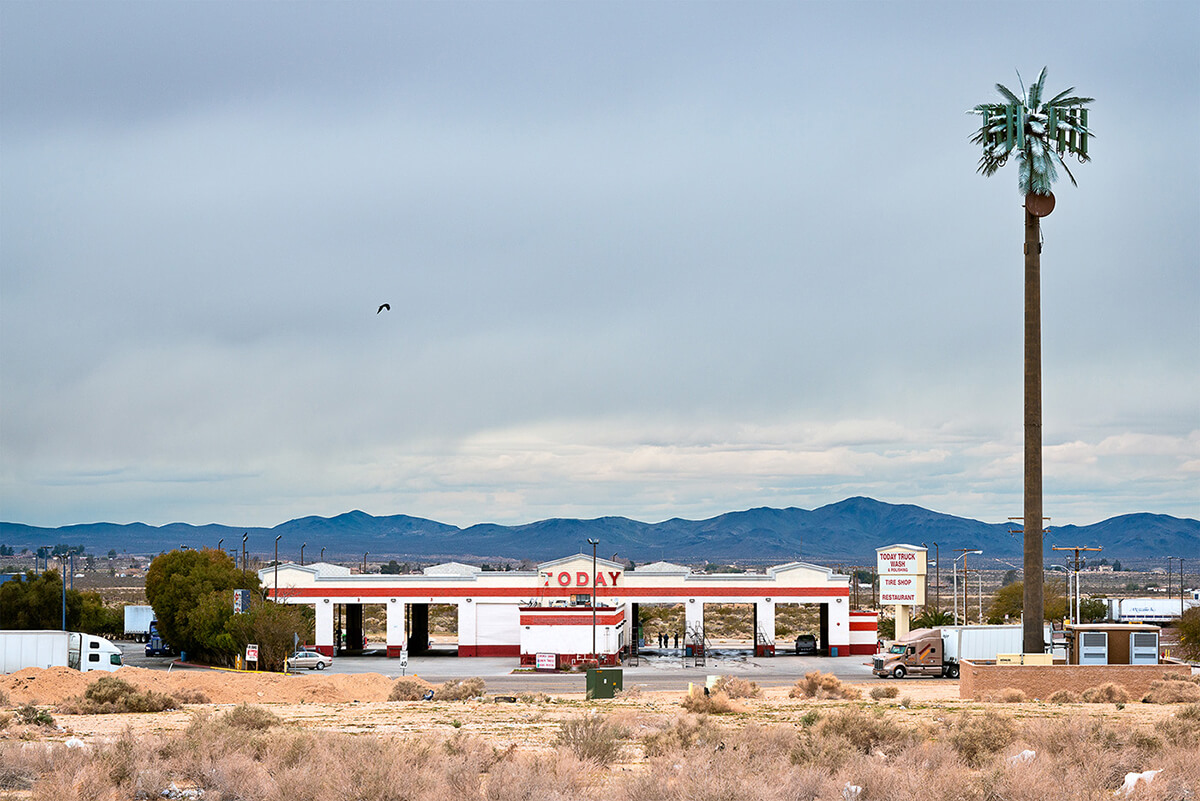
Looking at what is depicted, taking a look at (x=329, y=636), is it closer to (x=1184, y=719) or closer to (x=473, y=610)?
(x=473, y=610)

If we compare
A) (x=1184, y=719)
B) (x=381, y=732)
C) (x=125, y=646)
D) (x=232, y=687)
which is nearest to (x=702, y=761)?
(x=381, y=732)

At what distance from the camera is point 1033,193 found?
147 ft

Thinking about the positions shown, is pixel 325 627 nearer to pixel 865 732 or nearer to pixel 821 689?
pixel 821 689

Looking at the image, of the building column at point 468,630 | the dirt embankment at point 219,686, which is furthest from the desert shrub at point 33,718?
the building column at point 468,630

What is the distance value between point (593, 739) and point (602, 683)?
20081 millimetres

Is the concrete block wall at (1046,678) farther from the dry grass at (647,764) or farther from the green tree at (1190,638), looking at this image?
the green tree at (1190,638)

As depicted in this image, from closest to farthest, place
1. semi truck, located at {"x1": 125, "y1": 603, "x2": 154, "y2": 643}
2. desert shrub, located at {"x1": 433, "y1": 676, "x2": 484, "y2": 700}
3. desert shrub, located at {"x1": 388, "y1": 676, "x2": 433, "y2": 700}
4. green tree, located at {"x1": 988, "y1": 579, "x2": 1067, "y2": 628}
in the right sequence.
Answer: desert shrub, located at {"x1": 433, "y1": 676, "x2": 484, "y2": 700}, desert shrub, located at {"x1": 388, "y1": 676, "x2": 433, "y2": 700}, semi truck, located at {"x1": 125, "y1": 603, "x2": 154, "y2": 643}, green tree, located at {"x1": 988, "y1": 579, "x2": 1067, "y2": 628}

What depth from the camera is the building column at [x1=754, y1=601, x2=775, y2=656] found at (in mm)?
82188

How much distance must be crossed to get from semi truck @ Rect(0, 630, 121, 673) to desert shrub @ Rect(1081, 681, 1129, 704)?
Result: 132ft

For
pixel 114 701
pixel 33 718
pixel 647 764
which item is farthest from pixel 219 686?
pixel 647 764

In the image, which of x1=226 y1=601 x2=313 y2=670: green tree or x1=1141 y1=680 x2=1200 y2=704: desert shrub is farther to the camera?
x1=226 y1=601 x2=313 y2=670: green tree

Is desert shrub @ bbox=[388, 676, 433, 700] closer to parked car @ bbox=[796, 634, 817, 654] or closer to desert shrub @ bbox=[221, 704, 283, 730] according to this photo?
desert shrub @ bbox=[221, 704, 283, 730]

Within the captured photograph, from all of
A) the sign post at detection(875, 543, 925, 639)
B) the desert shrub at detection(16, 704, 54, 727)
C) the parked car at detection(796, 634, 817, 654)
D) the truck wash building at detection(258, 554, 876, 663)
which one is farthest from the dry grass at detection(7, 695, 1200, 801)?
the sign post at detection(875, 543, 925, 639)

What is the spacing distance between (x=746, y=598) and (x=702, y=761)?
65.1 metres
